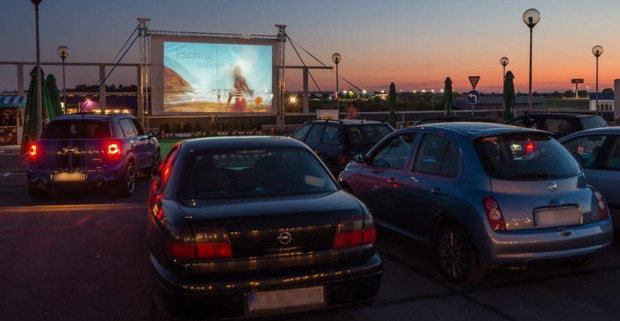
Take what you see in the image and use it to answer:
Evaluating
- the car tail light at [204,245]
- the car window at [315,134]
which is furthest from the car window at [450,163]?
the car window at [315,134]

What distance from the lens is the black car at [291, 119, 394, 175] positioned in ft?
37.7

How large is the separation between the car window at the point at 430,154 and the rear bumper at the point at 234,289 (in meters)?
2.43

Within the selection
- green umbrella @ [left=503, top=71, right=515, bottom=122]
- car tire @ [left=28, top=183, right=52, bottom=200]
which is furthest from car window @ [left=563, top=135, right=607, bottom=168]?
green umbrella @ [left=503, top=71, right=515, bottom=122]

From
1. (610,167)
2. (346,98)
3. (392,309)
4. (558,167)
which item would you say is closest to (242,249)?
(392,309)

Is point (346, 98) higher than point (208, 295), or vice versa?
point (346, 98)

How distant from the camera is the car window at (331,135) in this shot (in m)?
11.8

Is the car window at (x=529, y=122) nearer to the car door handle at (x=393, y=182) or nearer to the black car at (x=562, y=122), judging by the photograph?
the black car at (x=562, y=122)

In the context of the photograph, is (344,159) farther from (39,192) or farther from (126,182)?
(39,192)

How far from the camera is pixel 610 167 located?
23.9ft

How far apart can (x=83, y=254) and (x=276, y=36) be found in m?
25.2

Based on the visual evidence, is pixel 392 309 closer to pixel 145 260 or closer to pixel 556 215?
pixel 556 215

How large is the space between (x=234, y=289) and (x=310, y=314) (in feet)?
1.85

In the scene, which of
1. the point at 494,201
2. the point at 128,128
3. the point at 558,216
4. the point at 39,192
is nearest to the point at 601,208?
the point at 558,216

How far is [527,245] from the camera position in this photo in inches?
212
